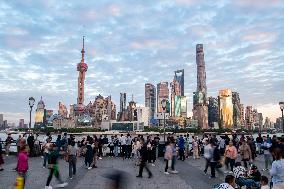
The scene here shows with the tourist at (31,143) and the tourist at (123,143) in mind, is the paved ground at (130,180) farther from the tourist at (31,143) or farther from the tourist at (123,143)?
the tourist at (123,143)

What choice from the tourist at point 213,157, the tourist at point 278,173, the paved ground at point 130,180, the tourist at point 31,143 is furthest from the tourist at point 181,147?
the tourist at point 278,173

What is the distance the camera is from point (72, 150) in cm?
1625

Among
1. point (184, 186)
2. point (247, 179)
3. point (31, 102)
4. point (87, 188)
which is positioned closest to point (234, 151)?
point (184, 186)

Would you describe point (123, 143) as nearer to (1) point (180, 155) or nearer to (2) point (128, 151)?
(2) point (128, 151)

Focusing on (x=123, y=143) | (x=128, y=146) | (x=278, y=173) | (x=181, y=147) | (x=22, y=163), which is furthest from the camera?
(x=123, y=143)

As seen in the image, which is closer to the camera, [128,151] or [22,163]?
[22,163]

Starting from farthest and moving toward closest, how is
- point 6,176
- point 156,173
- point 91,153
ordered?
point 91,153, point 156,173, point 6,176

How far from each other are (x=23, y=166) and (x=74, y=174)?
5.16 m

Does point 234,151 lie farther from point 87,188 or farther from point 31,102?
point 31,102

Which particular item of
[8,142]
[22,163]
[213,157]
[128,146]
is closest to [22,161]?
[22,163]

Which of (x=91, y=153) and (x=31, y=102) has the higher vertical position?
(x=31, y=102)

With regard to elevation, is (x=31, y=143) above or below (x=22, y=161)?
below

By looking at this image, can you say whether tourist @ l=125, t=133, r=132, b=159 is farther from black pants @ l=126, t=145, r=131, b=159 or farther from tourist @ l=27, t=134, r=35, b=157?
tourist @ l=27, t=134, r=35, b=157

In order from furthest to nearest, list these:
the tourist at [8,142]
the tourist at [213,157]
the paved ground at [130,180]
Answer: the tourist at [8,142], the tourist at [213,157], the paved ground at [130,180]
